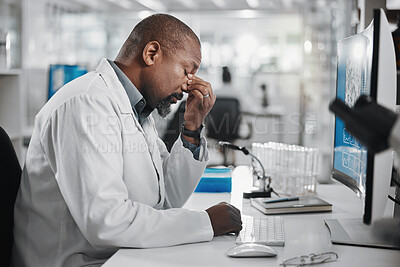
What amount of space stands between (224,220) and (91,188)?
34cm

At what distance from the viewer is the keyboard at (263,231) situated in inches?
41.8

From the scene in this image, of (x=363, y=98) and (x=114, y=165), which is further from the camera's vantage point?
(x=114, y=165)

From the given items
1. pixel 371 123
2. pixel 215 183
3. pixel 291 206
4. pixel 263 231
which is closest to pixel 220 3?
pixel 215 183

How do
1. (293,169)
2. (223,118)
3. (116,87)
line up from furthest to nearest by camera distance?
(223,118)
(293,169)
(116,87)

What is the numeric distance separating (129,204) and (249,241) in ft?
0.98

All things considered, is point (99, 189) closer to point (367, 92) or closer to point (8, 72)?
point (367, 92)

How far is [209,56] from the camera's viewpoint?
7121mm

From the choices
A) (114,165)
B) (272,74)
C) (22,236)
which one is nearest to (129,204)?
(114,165)

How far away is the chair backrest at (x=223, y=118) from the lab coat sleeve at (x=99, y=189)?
3485 mm

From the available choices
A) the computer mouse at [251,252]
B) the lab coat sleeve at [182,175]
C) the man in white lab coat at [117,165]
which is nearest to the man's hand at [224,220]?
the man in white lab coat at [117,165]

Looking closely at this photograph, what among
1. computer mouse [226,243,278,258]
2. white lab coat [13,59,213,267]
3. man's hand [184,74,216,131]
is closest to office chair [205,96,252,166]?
man's hand [184,74,216,131]

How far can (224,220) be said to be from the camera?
1.11 meters

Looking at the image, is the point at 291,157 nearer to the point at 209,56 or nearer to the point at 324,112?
the point at 324,112

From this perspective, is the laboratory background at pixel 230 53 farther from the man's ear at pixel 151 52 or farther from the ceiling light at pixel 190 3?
the man's ear at pixel 151 52
